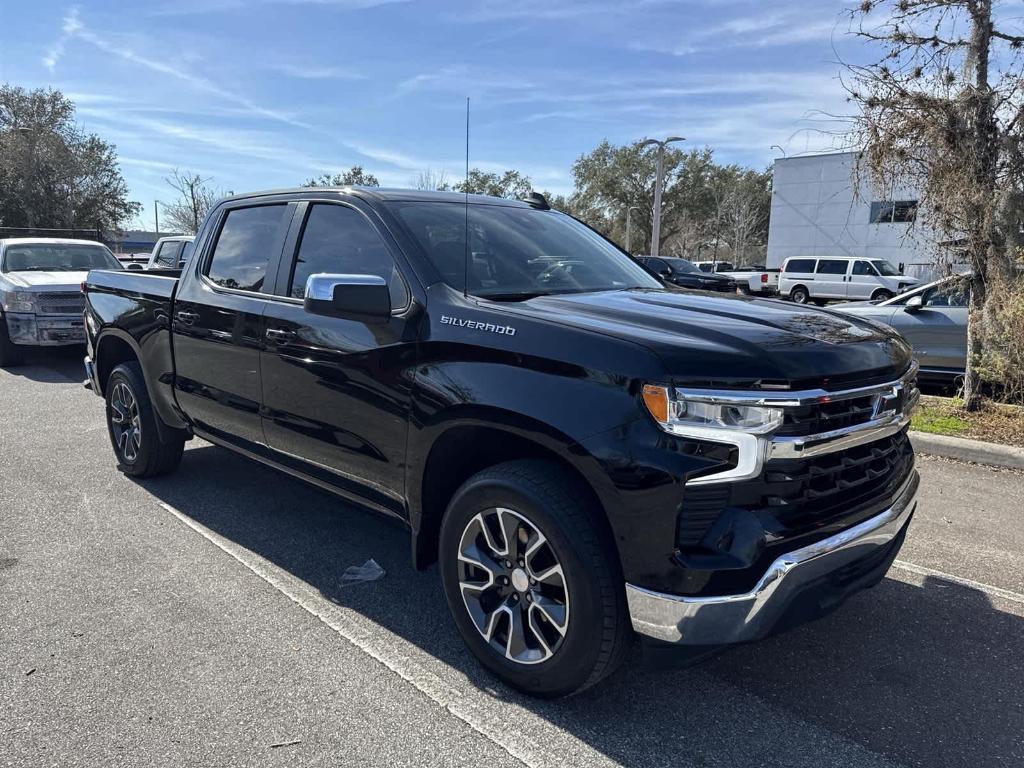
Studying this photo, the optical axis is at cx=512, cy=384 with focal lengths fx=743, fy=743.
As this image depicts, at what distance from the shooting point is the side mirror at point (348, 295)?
2922 millimetres

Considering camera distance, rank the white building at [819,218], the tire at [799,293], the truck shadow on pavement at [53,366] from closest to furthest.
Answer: the truck shadow on pavement at [53,366], the tire at [799,293], the white building at [819,218]

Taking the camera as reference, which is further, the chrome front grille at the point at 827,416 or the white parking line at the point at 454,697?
the white parking line at the point at 454,697

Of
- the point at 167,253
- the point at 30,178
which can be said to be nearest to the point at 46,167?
the point at 30,178

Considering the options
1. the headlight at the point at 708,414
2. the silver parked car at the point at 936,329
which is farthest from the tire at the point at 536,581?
the silver parked car at the point at 936,329

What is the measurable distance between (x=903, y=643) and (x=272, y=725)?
2.60 metres

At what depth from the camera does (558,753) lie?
97.6 inches

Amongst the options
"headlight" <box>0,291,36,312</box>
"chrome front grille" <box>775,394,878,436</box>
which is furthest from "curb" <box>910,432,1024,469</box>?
"headlight" <box>0,291,36,312</box>

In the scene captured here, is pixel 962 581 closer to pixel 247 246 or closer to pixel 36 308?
pixel 247 246

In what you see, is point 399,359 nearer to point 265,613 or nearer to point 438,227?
point 438,227

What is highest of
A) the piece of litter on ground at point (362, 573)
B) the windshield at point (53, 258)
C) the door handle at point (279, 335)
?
the windshield at point (53, 258)

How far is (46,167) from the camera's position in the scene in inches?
1556

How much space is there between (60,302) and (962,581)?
1096 cm

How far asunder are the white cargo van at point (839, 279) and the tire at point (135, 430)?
23.4 meters

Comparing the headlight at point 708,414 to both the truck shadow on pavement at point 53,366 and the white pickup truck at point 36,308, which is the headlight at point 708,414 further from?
the white pickup truck at point 36,308
